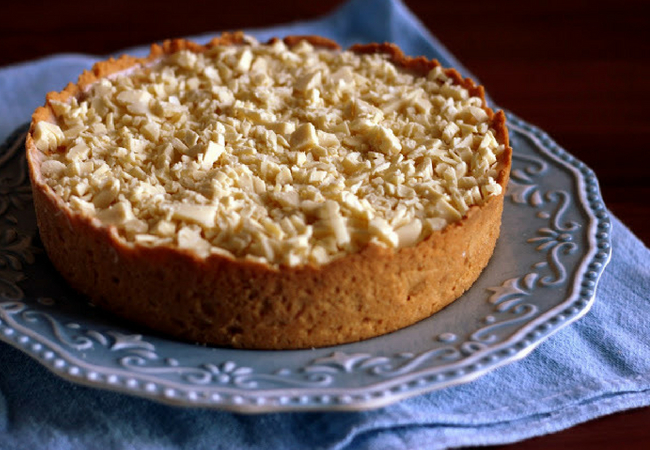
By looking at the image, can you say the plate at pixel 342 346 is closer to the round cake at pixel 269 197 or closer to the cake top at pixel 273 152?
the round cake at pixel 269 197

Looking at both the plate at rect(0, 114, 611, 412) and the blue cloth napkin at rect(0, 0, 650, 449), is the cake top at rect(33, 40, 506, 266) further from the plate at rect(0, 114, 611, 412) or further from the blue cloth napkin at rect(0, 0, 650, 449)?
the blue cloth napkin at rect(0, 0, 650, 449)

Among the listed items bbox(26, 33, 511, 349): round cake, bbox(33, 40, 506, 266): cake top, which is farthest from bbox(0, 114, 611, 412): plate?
bbox(33, 40, 506, 266): cake top

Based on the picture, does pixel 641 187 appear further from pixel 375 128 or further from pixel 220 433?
pixel 220 433

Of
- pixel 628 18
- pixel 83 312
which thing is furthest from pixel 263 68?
pixel 628 18

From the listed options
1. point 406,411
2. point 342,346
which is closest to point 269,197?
point 342,346

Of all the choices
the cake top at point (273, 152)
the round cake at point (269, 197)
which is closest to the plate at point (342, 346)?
the round cake at point (269, 197)

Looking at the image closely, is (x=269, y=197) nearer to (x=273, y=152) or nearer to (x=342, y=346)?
(x=273, y=152)
